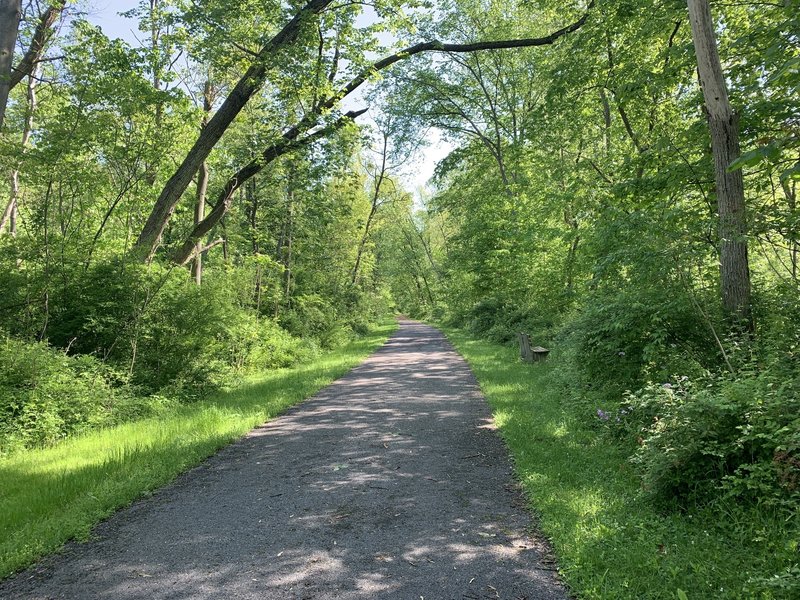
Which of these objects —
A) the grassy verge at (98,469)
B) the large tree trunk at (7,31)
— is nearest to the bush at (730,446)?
the grassy verge at (98,469)

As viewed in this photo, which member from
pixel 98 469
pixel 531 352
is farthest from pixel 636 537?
pixel 531 352

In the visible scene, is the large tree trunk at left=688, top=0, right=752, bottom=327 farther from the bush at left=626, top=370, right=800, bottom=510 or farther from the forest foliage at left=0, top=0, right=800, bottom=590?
the bush at left=626, top=370, right=800, bottom=510

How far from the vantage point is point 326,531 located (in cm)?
410

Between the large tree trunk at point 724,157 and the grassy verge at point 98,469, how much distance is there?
284 inches

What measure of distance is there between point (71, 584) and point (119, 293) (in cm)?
748

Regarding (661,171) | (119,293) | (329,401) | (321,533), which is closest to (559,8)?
(661,171)

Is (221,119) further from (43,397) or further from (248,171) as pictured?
(43,397)

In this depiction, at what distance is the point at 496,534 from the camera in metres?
4.00

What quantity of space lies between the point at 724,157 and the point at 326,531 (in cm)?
653

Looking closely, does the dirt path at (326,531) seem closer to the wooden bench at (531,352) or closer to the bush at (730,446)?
the bush at (730,446)

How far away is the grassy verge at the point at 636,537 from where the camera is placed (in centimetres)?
303

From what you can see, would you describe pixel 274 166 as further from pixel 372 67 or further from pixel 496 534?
pixel 496 534

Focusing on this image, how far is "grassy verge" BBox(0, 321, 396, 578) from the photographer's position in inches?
163

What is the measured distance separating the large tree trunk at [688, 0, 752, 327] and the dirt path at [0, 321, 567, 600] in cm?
366
